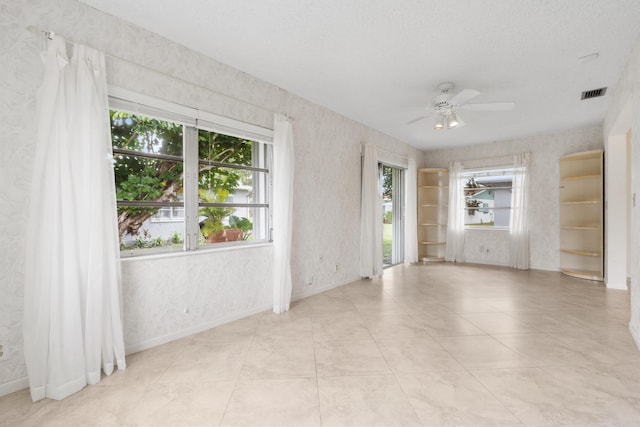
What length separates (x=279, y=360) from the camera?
2.33m

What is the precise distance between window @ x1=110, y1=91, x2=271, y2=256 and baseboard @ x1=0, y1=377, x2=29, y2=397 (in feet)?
3.25

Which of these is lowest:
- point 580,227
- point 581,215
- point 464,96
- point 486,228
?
point 486,228

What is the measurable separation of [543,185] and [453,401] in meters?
5.75

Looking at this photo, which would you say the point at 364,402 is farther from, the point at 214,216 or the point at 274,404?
the point at 214,216

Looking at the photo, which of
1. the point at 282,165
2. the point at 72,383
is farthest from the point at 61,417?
the point at 282,165

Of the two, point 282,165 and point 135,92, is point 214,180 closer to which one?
point 282,165

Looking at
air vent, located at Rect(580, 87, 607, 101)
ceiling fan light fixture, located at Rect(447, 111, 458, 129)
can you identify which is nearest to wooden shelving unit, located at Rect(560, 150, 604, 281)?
air vent, located at Rect(580, 87, 607, 101)

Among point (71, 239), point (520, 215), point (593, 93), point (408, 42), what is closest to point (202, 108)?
point (71, 239)

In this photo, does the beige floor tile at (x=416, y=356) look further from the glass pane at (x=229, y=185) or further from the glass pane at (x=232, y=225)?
the glass pane at (x=229, y=185)

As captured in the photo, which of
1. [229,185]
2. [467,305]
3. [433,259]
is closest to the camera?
[229,185]

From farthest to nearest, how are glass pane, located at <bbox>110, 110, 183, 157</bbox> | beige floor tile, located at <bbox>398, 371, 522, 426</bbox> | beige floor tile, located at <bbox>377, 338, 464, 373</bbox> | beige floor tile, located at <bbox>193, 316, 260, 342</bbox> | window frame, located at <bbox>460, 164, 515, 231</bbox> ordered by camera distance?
window frame, located at <bbox>460, 164, 515, 231</bbox> → beige floor tile, located at <bbox>193, 316, 260, 342</bbox> → glass pane, located at <bbox>110, 110, 183, 157</bbox> → beige floor tile, located at <bbox>377, 338, 464, 373</bbox> → beige floor tile, located at <bbox>398, 371, 522, 426</bbox>

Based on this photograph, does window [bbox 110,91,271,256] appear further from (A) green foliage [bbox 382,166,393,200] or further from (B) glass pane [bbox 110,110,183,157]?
(A) green foliage [bbox 382,166,393,200]

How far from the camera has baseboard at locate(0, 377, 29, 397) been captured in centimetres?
186

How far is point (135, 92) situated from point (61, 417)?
2.32 meters
